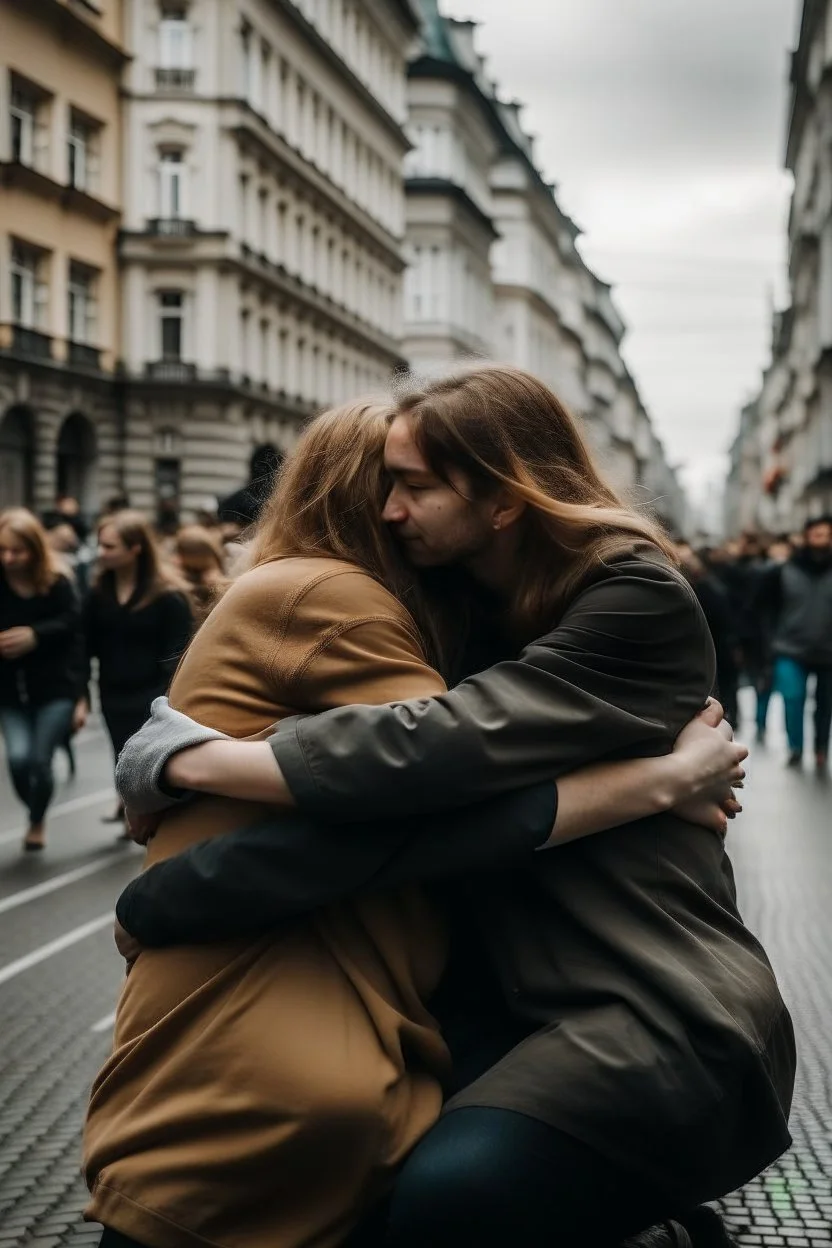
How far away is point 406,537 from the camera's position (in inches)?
113

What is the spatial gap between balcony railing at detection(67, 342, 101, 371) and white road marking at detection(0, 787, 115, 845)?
93.5ft

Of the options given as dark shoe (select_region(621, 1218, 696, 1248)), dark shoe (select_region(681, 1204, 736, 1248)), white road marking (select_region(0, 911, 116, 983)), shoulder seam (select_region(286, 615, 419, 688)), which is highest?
shoulder seam (select_region(286, 615, 419, 688))

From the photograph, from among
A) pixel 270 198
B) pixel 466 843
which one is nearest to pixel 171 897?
pixel 466 843

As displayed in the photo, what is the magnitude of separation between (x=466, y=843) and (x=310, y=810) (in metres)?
0.24

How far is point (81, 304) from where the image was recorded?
42.0 meters

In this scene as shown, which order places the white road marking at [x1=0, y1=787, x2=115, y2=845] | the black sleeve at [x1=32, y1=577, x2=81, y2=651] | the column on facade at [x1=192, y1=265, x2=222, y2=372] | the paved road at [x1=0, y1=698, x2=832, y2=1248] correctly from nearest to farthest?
the paved road at [x1=0, y1=698, x2=832, y2=1248], the black sleeve at [x1=32, y1=577, x2=81, y2=651], the white road marking at [x1=0, y1=787, x2=115, y2=845], the column on facade at [x1=192, y1=265, x2=222, y2=372]

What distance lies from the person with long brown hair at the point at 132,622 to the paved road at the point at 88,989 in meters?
0.89

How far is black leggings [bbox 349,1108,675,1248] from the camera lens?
8.05 feet

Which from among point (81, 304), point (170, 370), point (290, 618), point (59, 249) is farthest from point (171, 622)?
point (170, 370)

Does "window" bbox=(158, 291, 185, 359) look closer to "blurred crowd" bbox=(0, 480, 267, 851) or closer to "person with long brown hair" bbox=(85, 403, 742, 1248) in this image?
"blurred crowd" bbox=(0, 480, 267, 851)

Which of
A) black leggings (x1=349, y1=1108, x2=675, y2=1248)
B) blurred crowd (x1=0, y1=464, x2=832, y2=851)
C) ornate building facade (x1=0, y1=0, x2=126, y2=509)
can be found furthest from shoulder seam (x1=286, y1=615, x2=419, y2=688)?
ornate building facade (x1=0, y1=0, x2=126, y2=509)

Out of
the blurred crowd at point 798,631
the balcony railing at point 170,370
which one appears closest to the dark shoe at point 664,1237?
the blurred crowd at point 798,631

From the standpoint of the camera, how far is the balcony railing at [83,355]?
40.4 m

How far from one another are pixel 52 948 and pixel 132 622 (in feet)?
10.2
